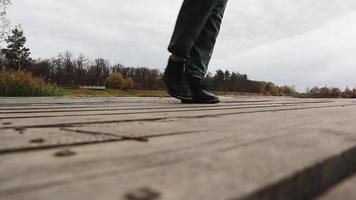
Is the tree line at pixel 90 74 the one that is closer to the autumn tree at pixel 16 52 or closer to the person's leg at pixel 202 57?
the autumn tree at pixel 16 52

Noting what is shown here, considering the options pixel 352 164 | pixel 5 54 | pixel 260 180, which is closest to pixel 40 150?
pixel 260 180

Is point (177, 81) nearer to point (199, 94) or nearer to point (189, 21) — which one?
point (199, 94)

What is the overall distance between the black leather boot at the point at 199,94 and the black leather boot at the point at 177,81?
1.5 inches

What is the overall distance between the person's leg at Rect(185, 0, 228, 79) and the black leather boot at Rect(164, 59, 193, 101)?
0.10m

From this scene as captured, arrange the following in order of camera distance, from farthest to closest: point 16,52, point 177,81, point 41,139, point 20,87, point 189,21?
point 16,52
point 20,87
point 177,81
point 189,21
point 41,139

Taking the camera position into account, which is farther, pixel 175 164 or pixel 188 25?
pixel 188 25

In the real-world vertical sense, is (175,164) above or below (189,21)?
below

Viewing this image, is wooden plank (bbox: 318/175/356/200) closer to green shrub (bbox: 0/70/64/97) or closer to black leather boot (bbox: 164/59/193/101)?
black leather boot (bbox: 164/59/193/101)

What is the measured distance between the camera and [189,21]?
2.24 metres

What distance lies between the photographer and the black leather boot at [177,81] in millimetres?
2414

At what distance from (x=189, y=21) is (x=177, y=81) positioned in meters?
0.37

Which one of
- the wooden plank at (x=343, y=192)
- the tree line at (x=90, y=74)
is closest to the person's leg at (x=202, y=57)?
the wooden plank at (x=343, y=192)

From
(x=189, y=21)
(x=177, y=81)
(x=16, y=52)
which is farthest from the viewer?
(x=16, y=52)

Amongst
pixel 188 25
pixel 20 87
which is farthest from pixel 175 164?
pixel 20 87
